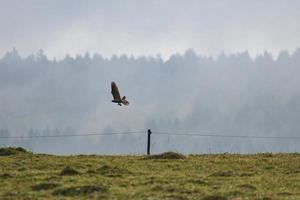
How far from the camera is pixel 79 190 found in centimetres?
2859

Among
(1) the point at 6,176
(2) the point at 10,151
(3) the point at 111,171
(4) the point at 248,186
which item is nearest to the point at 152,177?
(3) the point at 111,171

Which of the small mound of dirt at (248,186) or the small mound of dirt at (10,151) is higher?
the small mound of dirt at (10,151)

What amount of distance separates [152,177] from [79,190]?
5052 millimetres

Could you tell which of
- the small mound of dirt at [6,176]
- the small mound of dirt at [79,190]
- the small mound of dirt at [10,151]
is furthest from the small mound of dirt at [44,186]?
the small mound of dirt at [10,151]

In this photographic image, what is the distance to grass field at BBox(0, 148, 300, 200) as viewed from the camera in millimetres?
28188

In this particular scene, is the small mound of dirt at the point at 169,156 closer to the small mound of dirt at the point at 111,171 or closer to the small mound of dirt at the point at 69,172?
the small mound of dirt at the point at 111,171

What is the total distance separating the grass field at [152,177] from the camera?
2819 cm

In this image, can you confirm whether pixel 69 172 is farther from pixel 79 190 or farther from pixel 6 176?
pixel 79 190

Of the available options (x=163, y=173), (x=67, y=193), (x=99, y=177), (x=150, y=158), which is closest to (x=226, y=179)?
(x=163, y=173)

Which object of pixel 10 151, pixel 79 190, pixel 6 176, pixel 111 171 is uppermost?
pixel 10 151

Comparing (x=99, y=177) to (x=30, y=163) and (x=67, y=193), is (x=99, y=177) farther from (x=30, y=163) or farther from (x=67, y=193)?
(x=30, y=163)

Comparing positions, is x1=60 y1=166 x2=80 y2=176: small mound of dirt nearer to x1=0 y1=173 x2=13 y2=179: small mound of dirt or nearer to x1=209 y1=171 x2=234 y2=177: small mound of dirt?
x1=0 y1=173 x2=13 y2=179: small mound of dirt

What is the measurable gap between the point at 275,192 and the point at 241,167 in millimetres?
8864

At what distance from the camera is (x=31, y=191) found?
28953 mm
